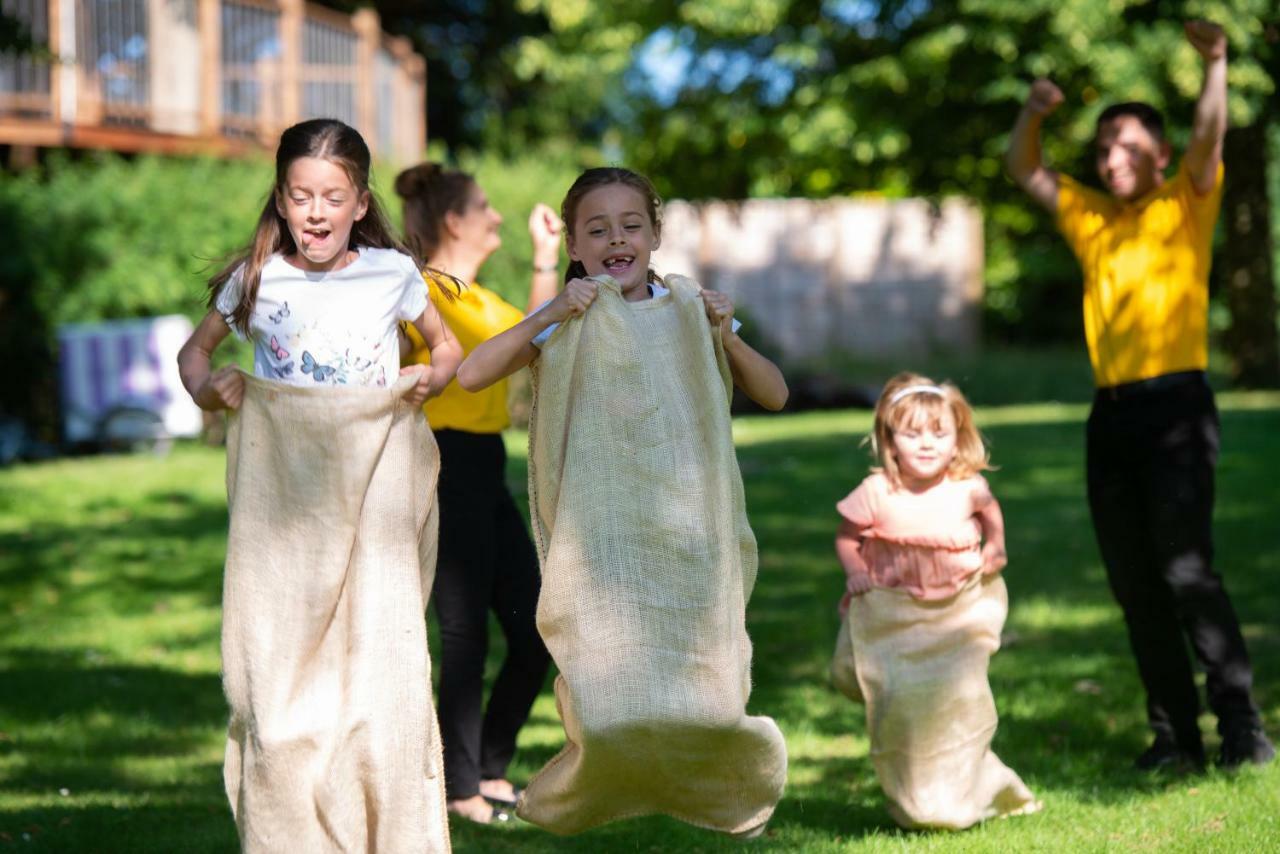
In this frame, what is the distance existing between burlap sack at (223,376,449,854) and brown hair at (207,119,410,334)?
0.26 m

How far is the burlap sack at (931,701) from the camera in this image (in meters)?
5.17

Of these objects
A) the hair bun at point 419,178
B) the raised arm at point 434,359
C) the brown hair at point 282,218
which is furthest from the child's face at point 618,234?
the hair bun at point 419,178

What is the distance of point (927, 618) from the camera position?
17.1 feet

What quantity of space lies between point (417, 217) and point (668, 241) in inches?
855

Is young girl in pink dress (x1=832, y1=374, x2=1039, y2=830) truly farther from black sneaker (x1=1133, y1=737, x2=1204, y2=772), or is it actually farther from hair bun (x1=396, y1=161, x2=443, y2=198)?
hair bun (x1=396, y1=161, x2=443, y2=198)

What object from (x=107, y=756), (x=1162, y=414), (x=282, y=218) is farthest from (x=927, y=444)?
(x=107, y=756)

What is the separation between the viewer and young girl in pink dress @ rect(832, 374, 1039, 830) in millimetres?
5180

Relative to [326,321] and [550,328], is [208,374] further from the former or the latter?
[550,328]

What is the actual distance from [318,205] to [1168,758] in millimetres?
3602

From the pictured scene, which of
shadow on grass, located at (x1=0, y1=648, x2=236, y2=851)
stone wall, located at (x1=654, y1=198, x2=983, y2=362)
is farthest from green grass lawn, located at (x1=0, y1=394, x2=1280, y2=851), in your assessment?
stone wall, located at (x1=654, y1=198, x2=983, y2=362)

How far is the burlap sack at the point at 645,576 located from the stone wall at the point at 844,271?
22.6 metres

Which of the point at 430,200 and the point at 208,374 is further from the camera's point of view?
the point at 430,200

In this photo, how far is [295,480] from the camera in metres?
4.12

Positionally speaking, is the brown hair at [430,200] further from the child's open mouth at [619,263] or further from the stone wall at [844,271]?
the stone wall at [844,271]
